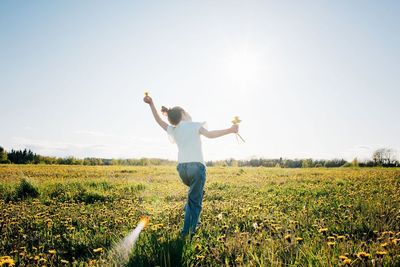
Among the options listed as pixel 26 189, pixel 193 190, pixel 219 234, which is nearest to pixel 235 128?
pixel 193 190

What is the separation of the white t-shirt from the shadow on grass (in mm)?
1396

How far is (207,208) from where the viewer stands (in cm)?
784

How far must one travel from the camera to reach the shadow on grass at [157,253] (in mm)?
3630

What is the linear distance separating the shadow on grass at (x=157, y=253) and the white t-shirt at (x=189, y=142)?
4.58 feet

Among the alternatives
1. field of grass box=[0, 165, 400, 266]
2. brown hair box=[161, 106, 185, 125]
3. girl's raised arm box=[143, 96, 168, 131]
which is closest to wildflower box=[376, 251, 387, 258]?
field of grass box=[0, 165, 400, 266]

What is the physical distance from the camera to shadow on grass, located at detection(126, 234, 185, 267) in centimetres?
363

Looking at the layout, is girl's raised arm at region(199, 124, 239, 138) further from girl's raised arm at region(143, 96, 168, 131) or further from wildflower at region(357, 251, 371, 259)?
wildflower at region(357, 251, 371, 259)

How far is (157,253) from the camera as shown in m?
3.79

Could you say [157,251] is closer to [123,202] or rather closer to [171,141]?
[171,141]

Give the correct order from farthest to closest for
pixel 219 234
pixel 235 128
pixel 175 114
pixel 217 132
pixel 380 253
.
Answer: pixel 175 114, pixel 219 234, pixel 217 132, pixel 235 128, pixel 380 253

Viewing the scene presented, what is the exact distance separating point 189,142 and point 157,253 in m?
1.93

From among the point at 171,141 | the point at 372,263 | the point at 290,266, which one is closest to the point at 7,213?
the point at 171,141

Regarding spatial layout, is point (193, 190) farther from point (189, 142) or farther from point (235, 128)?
point (235, 128)

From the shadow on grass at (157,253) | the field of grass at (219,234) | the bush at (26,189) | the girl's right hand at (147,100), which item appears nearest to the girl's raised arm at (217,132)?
the girl's right hand at (147,100)
